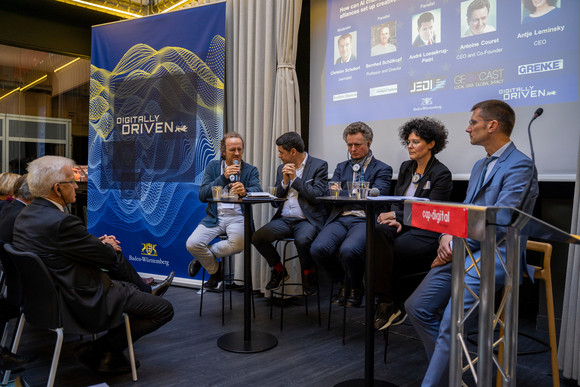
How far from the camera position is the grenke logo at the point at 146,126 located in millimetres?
4746

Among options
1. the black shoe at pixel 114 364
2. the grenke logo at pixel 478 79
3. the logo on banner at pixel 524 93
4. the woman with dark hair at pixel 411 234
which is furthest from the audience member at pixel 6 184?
the logo on banner at pixel 524 93

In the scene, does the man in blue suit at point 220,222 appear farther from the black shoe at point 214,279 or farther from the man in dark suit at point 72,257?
the man in dark suit at point 72,257

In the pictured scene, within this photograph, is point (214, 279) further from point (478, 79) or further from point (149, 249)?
point (478, 79)

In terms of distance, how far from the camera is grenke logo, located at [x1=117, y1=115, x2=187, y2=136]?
15.6 feet

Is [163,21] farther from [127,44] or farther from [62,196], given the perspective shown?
[62,196]

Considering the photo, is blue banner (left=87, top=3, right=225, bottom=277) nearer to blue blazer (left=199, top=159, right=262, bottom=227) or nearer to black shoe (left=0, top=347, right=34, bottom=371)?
blue blazer (left=199, top=159, right=262, bottom=227)

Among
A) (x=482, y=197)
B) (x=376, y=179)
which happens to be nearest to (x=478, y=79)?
(x=376, y=179)

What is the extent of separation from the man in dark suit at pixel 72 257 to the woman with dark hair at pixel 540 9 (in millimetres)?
3029

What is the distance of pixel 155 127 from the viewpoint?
15.9ft

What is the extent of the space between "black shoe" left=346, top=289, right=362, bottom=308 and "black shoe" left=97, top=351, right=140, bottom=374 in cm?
144

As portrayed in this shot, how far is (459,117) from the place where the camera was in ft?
11.0

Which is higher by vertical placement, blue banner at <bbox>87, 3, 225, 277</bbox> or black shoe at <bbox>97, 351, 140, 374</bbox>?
blue banner at <bbox>87, 3, 225, 277</bbox>

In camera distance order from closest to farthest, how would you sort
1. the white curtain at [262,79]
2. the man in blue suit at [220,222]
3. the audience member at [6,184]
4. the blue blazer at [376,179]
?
the blue blazer at [376,179]
the audience member at [6,184]
the man in blue suit at [220,222]
the white curtain at [262,79]

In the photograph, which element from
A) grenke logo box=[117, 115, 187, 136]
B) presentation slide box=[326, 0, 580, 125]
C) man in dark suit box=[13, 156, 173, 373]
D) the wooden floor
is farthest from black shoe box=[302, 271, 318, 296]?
grenke logo box=[117, 115, 187, 136]
